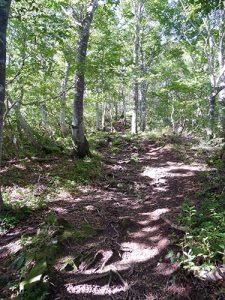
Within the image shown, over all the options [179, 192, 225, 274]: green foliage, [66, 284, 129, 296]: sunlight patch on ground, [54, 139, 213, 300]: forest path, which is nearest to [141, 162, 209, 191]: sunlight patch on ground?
[54, 139, 213, 300]: forest path

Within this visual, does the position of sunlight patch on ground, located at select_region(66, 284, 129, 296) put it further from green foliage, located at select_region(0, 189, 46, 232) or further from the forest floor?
green foliage, located at select_region(0, 189, 46, 232)

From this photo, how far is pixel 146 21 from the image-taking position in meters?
19.6

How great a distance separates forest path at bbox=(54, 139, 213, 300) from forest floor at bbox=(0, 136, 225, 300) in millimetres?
13

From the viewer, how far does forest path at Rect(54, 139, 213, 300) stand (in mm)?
3316

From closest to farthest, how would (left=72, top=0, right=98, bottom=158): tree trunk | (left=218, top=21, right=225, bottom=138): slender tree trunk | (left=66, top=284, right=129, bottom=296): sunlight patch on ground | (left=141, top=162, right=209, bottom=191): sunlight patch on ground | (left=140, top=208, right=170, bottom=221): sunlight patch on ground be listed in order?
(left=66, top=284, right=129, bottom=296): sunlight patch on ground, (left=140, top=208, right=170, bottom=221): sunlight patch on ground, (left=141, top=162, right=209, bottom=191): sunlight patch on ground, (left=72, top=0, right=98, bottom=158): tree trunk, (left=218, top=21, right=225, bottom=138): slender tree trunk

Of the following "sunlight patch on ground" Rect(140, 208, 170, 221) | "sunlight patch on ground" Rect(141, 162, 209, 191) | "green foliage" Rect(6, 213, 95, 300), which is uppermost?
"sunlight patch on ground" Rect(141, 162, 209, 191)

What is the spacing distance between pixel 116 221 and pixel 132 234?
0.69m

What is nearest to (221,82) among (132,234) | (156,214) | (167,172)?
(167,172)

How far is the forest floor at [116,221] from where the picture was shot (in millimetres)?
3365

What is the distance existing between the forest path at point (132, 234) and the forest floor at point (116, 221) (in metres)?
0.01

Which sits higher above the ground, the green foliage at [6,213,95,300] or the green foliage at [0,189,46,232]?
the green foliage at [0,189,46,232]

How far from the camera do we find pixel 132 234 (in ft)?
15.6

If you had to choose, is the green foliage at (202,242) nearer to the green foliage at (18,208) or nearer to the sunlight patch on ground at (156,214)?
the sunlight patch on ground at (156,214)

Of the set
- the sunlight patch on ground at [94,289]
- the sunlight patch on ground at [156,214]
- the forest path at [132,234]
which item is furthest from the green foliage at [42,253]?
the sunlight patch on ground at [156,214]
